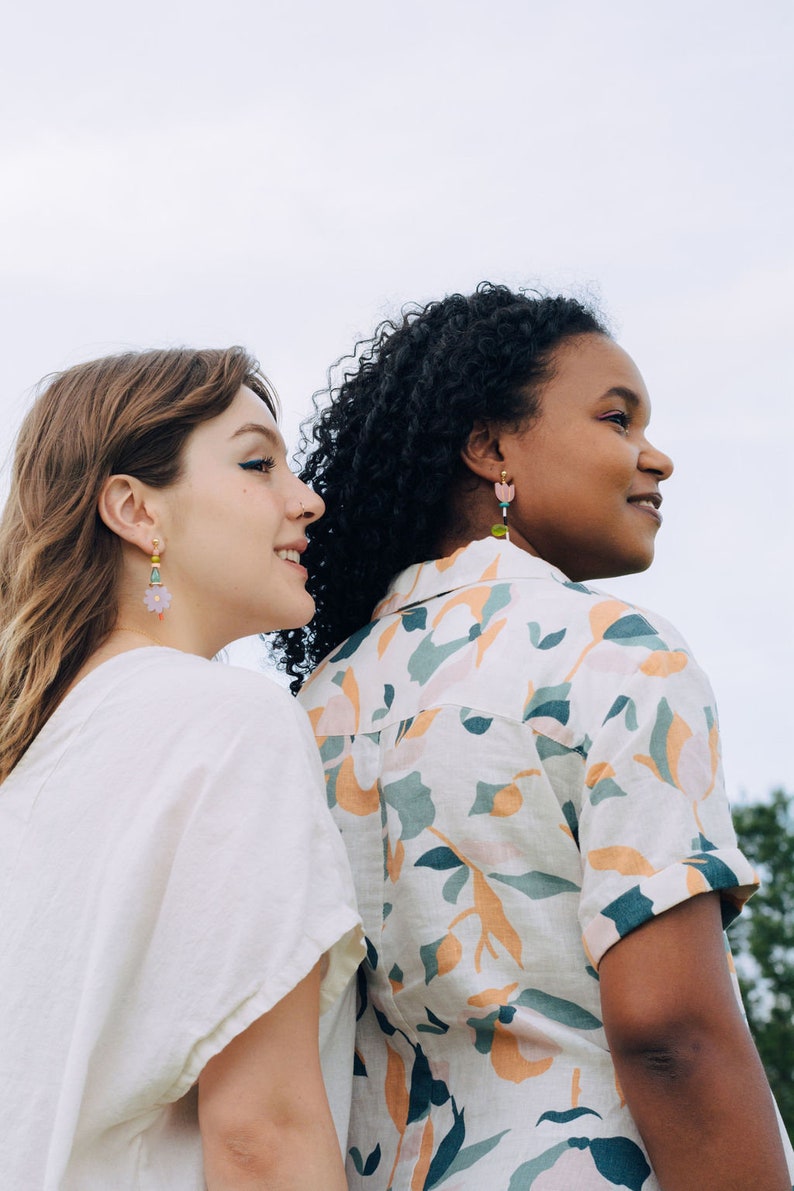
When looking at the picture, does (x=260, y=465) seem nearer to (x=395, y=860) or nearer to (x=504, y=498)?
(x=504, y=498)

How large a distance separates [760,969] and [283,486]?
26.7 metres

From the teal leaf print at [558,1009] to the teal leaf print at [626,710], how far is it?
41 centimetres

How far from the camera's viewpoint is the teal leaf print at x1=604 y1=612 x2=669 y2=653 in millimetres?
2090

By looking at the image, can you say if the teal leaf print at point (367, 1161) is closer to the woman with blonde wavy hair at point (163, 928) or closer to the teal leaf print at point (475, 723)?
the woman with blonde wavy hair at point (163, 928)

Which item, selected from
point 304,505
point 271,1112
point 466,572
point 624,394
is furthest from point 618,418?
point 271,1112

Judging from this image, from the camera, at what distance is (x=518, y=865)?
6.95 ft

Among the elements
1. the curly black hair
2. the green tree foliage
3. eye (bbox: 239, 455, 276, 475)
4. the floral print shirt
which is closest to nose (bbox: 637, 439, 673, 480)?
the curly black hair

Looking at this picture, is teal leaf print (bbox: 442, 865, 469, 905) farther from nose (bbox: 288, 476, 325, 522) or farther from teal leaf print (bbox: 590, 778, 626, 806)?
nose (bbox: 288, 476, 325, 522)

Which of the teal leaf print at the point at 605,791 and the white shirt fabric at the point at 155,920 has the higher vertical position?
the teal leaf print at the point at 605,791

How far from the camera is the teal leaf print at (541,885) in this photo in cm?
210

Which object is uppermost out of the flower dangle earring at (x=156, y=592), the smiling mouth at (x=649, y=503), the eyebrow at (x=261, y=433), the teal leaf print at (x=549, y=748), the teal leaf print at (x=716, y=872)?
the eyebrow at (x=261, y=433)

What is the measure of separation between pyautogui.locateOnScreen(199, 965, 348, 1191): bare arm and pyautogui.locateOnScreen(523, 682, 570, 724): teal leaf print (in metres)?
0.53

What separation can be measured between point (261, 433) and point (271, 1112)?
120 centimetres

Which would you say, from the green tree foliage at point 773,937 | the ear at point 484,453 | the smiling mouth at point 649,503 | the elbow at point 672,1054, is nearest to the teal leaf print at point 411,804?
the elbow at point 672,1054
